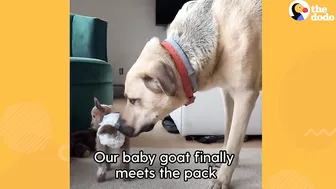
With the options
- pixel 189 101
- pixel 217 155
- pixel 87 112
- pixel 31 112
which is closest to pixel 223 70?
pixel 189 101

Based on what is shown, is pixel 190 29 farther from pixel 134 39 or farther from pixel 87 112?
pixel 87 112

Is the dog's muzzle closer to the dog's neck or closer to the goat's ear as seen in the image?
the goat's ear

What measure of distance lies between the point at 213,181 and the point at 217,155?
67 mm

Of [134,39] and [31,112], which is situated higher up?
[134,39]

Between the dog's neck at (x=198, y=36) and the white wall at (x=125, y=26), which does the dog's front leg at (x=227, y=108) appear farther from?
the white wall at (x=125, y=26)

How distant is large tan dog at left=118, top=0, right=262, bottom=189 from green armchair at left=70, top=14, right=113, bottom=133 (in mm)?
64

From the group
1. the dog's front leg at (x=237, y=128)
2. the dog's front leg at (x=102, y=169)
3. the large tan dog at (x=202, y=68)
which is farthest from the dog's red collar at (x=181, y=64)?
the dog's front leg at (x=102, y=169)

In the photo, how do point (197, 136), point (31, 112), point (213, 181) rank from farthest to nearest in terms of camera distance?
point (197, 136) < point (213, 181) < point (31, 112)

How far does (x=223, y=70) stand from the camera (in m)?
0.83
